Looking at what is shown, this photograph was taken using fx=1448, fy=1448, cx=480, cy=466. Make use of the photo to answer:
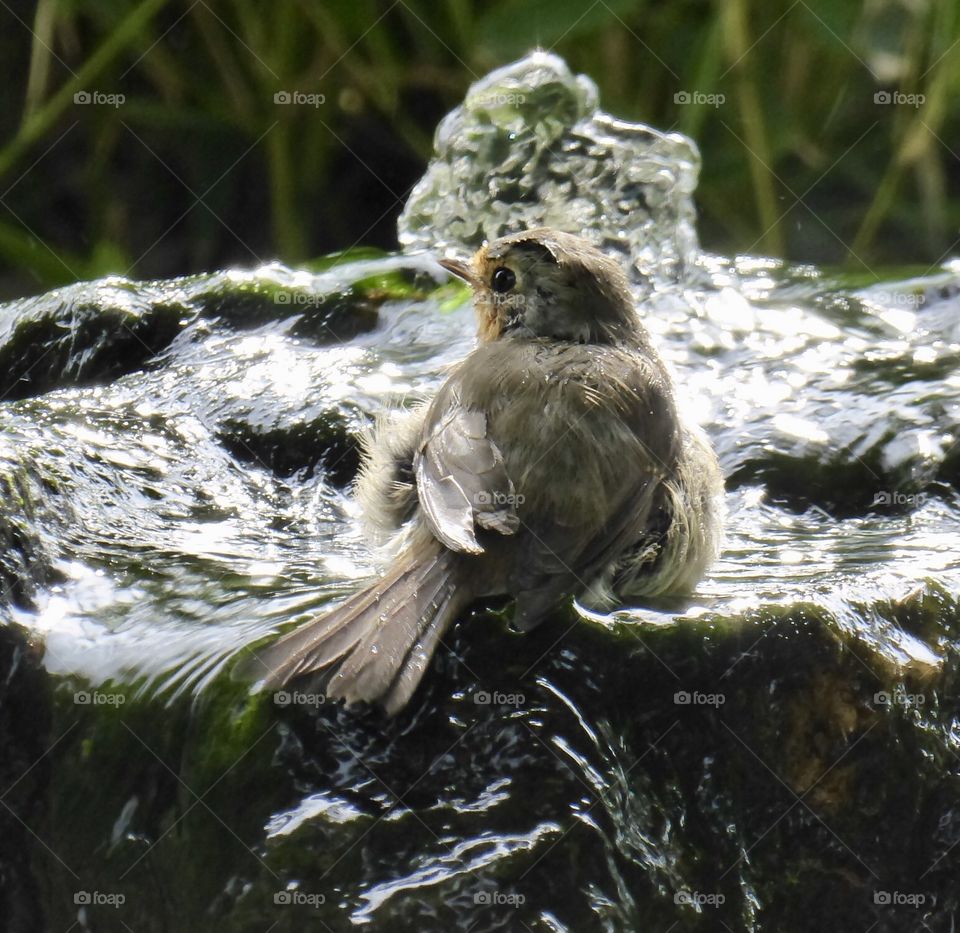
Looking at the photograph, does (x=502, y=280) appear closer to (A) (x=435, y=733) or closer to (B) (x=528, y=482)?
(B) (x=528, y=482)

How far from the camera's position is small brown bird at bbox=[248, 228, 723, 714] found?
3.06 metres

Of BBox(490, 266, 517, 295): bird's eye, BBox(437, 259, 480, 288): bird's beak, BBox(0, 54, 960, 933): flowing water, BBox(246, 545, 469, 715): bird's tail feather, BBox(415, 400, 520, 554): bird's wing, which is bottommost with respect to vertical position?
BBox(0, 54, 960, 933): flowing water

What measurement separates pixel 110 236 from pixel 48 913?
21.3 feet

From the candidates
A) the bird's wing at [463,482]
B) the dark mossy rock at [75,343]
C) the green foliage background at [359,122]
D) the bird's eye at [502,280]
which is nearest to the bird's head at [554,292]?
the bird's eye at [502,280]

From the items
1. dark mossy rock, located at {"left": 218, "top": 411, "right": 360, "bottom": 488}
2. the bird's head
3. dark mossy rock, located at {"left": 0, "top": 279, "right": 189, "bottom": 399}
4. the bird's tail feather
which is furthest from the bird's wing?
dark mossy rock, located at {"left": 0, "top": 279, "right": 189, "bottom": 399}

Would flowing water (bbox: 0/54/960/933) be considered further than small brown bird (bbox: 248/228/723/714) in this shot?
No

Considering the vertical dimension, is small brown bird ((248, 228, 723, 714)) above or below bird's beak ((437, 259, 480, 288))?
below

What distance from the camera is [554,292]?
4.01 meters

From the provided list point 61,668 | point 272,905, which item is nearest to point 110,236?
point 61,668

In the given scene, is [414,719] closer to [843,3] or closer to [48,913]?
[48,913]

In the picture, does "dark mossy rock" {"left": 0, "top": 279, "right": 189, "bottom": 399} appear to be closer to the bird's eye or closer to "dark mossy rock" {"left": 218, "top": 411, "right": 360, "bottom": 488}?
"dark mossy rock" {"left": 218, "top": 411, "right": 360, "bottom": 488}

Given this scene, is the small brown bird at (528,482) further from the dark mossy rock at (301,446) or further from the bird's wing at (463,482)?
the dark mossy rock at (301,446)

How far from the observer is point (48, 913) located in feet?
10.7

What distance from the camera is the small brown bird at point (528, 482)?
3.06 metres
